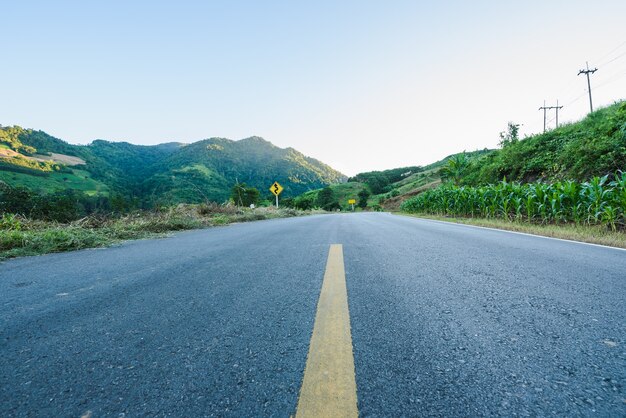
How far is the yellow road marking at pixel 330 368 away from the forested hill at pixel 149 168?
4290 cm

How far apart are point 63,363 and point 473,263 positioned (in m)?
3.30

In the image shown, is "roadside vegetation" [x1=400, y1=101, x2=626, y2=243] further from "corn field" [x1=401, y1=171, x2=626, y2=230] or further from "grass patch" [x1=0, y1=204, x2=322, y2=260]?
"grass patch" [x1=0, y1=204, x2=322, y2=260]

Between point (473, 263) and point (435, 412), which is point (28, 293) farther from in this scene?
point (473, 263)

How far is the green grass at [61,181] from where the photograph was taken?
52.6 meters

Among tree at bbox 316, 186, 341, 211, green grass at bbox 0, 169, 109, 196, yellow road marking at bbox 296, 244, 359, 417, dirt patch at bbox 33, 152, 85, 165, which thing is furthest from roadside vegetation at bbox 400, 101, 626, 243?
dirt patch at bbox 33, 152, 85, 165

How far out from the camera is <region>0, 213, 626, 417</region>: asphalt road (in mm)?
886

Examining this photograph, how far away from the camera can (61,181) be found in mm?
61500

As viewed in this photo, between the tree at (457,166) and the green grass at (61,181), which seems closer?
the tree at (457,166)

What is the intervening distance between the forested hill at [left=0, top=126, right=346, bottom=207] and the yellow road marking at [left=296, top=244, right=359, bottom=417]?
42900 mm

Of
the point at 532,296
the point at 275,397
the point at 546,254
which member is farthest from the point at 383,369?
the point at 546,254

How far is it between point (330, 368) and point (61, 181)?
82.7 meters

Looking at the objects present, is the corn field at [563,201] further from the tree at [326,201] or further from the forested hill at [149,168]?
the tree at [326,201]

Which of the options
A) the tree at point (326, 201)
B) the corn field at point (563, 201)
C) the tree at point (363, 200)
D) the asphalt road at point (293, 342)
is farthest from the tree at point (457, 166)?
the tree at point (326, 201)

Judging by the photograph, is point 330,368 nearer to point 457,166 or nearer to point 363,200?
point 457,166
